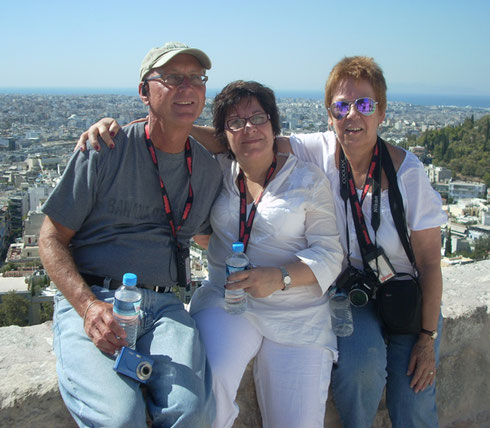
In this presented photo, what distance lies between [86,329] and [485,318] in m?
1.21

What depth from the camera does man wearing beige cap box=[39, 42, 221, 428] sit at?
3.58ft

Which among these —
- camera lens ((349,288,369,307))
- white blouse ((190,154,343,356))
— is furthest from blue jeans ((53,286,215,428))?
camera lens ((349,288,369,307))

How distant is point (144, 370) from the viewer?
1074 mm

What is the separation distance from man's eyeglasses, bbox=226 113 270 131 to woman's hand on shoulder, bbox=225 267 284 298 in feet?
1.43

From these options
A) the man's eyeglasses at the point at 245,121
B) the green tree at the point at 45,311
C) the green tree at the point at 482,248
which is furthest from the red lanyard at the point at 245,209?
the green tree at the point at 482,248

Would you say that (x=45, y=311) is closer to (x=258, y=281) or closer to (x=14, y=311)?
(x=14, y=311)

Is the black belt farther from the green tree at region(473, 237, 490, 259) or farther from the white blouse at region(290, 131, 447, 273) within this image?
the green tree at region(473, 237, 490, 259)

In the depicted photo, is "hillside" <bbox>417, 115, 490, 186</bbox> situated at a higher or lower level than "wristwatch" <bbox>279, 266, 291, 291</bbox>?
lower

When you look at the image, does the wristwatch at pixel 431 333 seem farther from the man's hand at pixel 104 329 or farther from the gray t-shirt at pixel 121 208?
the man's hand at pixel 104 329

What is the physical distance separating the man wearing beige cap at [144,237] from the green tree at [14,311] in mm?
10130

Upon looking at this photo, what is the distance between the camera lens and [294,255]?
1446mm

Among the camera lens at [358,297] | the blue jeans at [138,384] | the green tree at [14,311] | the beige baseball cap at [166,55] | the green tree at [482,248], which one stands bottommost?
the green tree at [482,248]

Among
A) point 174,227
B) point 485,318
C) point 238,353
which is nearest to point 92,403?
point 238,353

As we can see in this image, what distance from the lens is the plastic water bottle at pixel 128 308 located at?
1142mm
